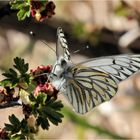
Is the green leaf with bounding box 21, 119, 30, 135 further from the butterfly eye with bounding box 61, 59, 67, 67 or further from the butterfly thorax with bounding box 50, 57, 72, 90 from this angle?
the butterfly eye with bounding box 61, 59, 67, 67

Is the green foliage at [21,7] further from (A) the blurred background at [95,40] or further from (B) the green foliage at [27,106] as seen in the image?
(A) the blurred background at [95,40]

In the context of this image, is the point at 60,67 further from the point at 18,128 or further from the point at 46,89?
the point at 18,128

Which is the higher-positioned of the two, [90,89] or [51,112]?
[90,89]

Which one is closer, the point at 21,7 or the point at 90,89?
the point at 21,7

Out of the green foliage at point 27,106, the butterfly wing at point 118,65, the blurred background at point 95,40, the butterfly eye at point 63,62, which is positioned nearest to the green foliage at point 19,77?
the green foliage at point 27,106

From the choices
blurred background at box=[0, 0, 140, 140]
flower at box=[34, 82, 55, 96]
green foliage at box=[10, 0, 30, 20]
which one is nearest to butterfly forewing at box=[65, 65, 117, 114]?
flower at box=[34, 82, 55, 96]

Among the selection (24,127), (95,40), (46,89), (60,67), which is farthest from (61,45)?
(95,40)
